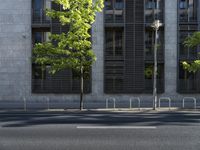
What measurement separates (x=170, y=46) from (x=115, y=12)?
20.7ft

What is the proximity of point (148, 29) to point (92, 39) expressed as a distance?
5652mm

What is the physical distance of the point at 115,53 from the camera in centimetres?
3206

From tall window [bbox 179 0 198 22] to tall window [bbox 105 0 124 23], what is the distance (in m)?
5.75

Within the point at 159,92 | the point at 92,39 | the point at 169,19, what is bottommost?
the point at 159,92

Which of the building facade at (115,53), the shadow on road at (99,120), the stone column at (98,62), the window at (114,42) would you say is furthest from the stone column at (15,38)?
the shadow on road at (99,120)

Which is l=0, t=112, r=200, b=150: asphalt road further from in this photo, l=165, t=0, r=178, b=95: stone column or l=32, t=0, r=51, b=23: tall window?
l=32, t=0, r=51, b=23: tall window

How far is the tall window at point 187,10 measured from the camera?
1251 inches

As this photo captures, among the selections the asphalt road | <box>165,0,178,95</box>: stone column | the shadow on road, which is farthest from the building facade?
the asphalt road

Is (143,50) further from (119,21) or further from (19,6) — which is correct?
(19,6)

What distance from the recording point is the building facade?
31453 mm

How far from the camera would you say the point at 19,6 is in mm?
31891

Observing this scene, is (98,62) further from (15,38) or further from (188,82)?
(188,82)

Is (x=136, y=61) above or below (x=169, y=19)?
below

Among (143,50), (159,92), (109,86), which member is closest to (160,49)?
(143,50)
